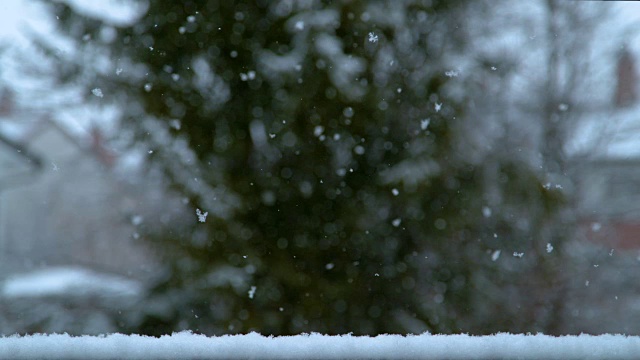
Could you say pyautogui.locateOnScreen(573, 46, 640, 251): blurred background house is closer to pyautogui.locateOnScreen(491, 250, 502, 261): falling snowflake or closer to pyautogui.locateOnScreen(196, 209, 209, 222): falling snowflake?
pyautogui.locateOnScreen(491, 250, 502, 261): falling snowflake

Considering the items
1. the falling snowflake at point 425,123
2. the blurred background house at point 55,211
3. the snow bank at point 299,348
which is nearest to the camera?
the snow bank at point 299,348

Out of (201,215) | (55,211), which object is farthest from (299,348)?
(55,211)

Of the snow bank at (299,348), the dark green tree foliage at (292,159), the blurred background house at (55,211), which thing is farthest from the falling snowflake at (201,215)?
the snow bank at (299,348)

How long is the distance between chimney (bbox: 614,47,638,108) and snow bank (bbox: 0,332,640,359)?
10.7 m

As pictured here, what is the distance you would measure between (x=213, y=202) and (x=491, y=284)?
113 inches

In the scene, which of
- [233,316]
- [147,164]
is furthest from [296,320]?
[147,164]

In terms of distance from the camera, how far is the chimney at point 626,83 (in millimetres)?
10795

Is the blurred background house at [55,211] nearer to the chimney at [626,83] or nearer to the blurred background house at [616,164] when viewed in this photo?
the blurred background house at [616,164]

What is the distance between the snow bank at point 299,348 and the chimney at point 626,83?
1071 centimetres

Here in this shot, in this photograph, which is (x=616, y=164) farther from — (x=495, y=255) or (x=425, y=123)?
(x=425, y=123)

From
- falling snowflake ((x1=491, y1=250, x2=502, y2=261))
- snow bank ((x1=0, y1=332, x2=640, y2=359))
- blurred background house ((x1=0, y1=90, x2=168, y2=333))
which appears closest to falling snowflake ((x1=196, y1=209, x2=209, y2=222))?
blurred background house ((x1=0, y1=90, x2=168, y2=333))

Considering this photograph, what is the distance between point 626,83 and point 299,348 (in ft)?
37.7

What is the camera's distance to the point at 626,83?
11.1m

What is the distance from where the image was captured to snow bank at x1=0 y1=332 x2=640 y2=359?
1.29m
